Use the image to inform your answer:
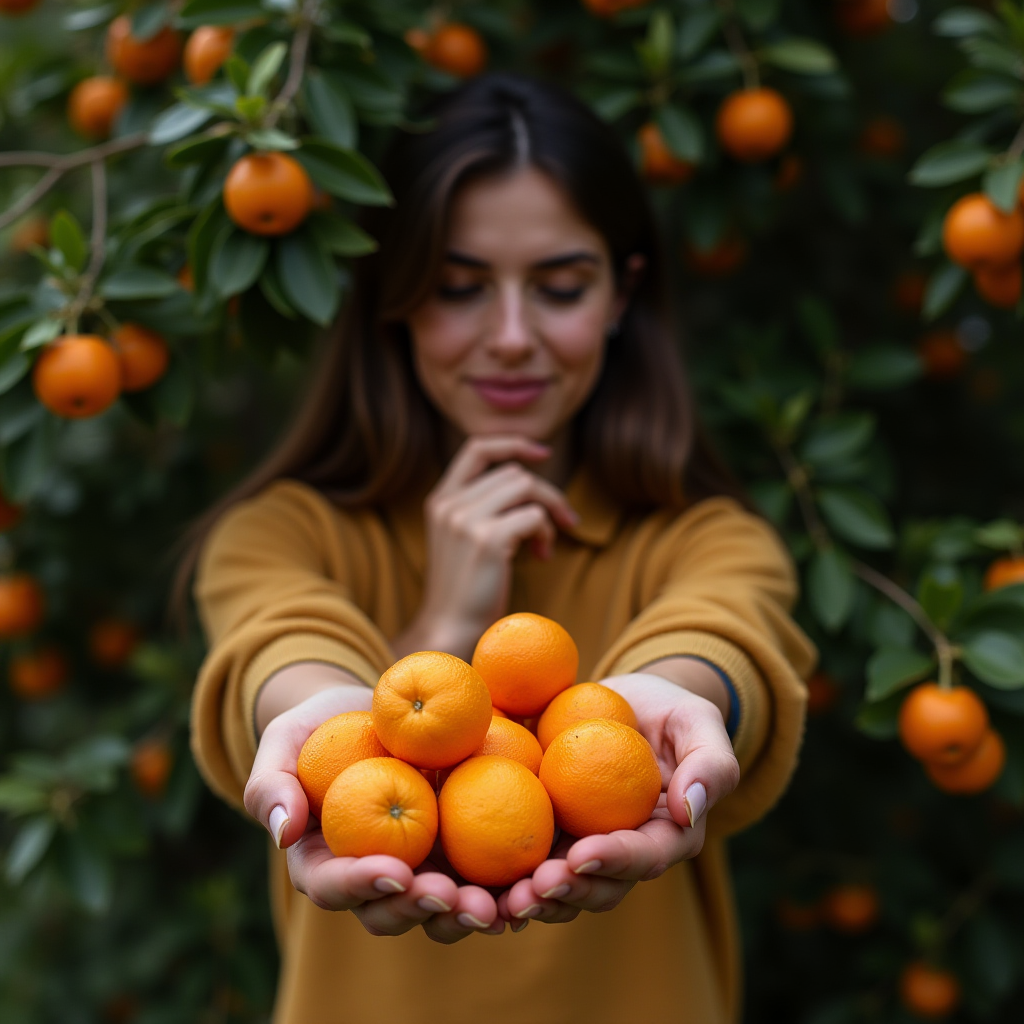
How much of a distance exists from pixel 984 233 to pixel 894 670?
0.72 meters

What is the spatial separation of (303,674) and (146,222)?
0.84m

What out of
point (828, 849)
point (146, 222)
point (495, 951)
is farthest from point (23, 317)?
point (828, 849)

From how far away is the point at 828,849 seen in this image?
246 centimetres

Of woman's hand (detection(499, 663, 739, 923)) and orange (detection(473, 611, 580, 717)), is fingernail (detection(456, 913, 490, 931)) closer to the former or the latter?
woman's hand (detection(499, 663, 739, 923))

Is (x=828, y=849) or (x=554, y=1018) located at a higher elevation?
(x=554, y=1018)

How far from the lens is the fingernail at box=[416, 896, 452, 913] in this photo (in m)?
0.87

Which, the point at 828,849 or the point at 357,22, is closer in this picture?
the point at 357,22

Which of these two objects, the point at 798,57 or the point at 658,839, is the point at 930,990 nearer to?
the point at 658,839

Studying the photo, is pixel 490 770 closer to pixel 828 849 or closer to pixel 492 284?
pixel 492 284

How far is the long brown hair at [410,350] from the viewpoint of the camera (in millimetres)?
1636

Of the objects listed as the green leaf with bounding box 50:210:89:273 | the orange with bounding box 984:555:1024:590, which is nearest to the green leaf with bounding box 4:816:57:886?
the green leaf with bounding box 50:210:89:273

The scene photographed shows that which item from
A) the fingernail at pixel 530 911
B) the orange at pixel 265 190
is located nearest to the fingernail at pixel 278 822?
the fingernail at pixel 530 911

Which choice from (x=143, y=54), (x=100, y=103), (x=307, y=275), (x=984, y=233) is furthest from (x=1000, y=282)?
(x=100, y=103)

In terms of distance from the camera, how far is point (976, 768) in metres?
1.58
